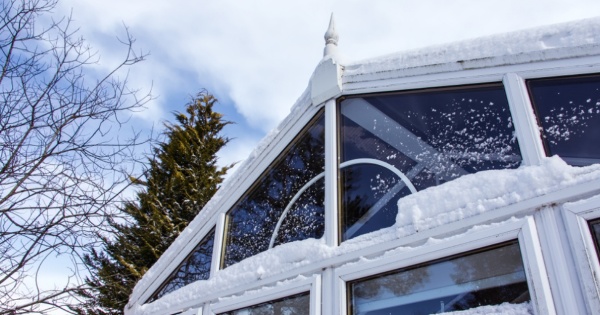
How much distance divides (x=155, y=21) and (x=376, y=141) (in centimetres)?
367

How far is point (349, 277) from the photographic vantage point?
2.17 meters

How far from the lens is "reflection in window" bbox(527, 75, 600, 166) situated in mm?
1664

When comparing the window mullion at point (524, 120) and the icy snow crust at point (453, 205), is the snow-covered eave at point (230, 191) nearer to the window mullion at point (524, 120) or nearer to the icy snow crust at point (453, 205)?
the icy snow crust at point (453, 205)

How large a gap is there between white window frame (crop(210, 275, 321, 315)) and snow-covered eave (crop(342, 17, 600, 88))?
1251 mm

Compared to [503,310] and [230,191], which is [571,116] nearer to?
[503,310]

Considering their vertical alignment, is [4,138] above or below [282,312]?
above

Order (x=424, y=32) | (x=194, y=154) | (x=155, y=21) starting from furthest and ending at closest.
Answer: (x=194, y=154) → (x=155, y=21) → (x=424, y=32)

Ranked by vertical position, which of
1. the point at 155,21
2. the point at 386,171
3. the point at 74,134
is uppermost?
the point at 155,21

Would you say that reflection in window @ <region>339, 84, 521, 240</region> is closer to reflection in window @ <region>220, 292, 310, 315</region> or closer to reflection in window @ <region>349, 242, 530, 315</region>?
reflection in window @ <region>349, 242, 530, 315</region>

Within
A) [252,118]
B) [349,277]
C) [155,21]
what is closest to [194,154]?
[252,118]

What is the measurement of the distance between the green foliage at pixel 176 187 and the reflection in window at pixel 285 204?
447cm

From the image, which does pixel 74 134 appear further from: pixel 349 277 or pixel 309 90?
pixel 349 277

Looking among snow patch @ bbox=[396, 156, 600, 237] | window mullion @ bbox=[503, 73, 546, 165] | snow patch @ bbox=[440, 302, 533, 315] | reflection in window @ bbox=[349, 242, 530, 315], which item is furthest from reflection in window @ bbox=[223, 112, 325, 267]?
window mullion @ bbox=[503, 73, 546, 165]

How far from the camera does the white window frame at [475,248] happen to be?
151 centimetres
